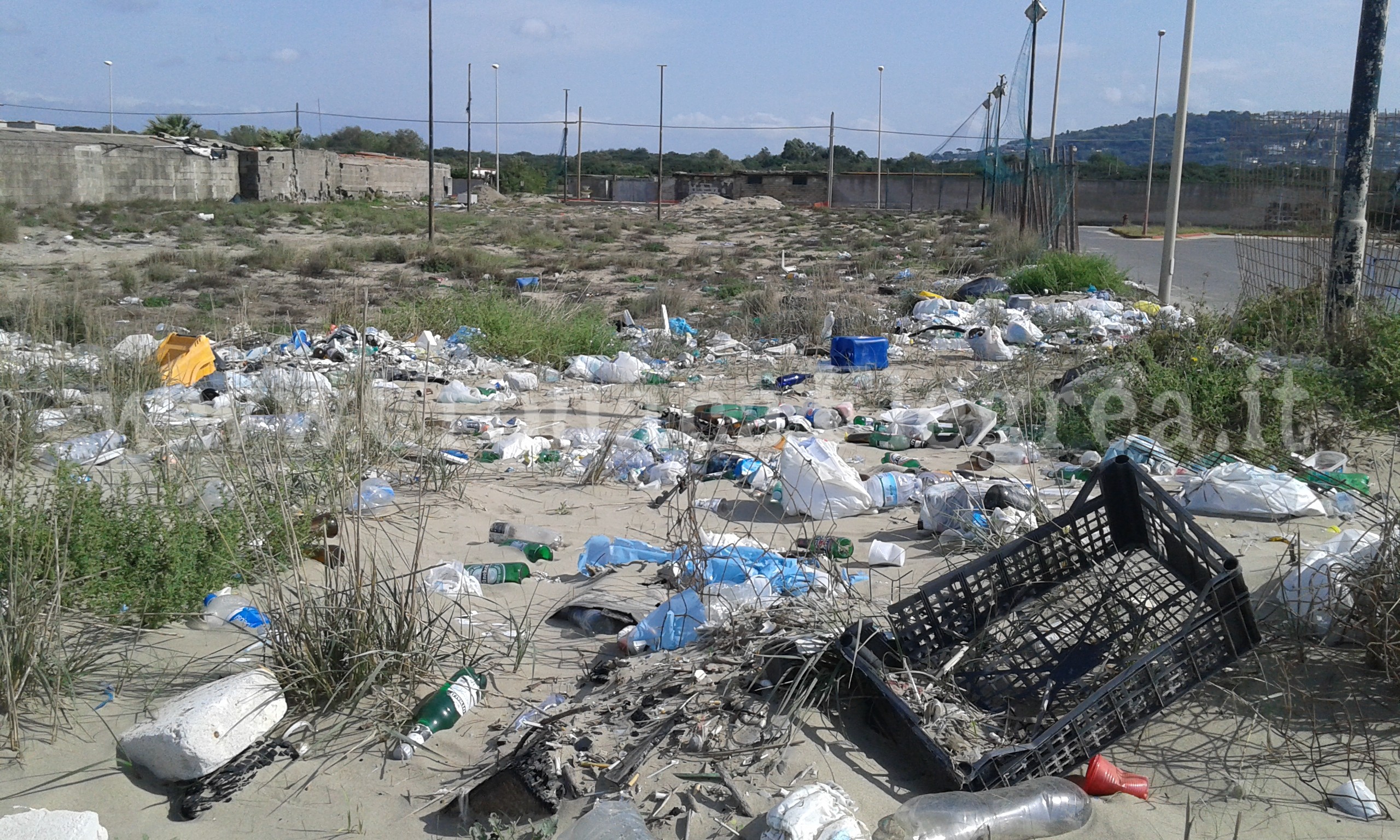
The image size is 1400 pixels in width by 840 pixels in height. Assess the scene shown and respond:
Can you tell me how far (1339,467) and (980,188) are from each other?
3765 cm

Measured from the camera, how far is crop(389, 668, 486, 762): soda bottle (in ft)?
7.82

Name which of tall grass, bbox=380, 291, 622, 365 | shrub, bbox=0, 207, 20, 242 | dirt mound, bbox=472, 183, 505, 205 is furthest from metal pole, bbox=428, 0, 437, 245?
dirt mound, bbox=472, 183, 505, 205

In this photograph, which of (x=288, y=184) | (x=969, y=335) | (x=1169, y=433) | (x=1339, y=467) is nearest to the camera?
(x=1339, y=467)

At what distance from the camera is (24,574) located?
2.50m

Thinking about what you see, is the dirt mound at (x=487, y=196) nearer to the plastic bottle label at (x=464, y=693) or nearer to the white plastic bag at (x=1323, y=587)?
the plastic bottle label at (x=464, y=693)

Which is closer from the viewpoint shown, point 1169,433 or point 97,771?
point 97,771

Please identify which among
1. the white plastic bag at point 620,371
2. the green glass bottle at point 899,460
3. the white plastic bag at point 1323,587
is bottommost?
the green glass bottle at point 899,460

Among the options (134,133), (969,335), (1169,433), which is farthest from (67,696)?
(134,133)

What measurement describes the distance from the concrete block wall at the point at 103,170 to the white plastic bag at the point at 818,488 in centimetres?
2703

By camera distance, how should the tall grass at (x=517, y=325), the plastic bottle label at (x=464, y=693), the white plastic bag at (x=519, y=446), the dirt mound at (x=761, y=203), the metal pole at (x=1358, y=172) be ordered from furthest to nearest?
the dirt mound at (x=761, y=203) → the tall grass at (x=517, y=325) → the metal pole at (x=1358, y=172) → the white plastic bag at (x=519, y=446) → the plastic bottle label at (x=464, y=693)

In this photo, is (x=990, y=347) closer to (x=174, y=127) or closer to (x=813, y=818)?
(x=813, y=818)

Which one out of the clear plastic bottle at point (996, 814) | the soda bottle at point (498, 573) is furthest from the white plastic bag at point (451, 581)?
the clear plastic bottle at point (996, 814)

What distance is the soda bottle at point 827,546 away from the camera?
321 cm

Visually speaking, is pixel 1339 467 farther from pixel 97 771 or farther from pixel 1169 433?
pixel 97 771
